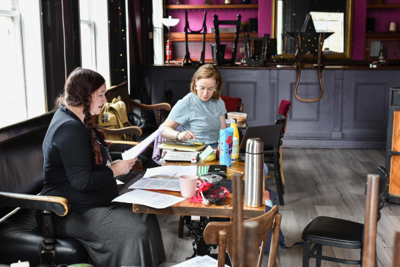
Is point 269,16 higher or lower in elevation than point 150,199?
higher

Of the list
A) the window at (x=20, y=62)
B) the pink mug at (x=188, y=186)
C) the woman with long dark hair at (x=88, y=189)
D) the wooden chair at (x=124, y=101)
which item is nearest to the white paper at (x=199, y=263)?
the pink mug at (x=188, y=186)

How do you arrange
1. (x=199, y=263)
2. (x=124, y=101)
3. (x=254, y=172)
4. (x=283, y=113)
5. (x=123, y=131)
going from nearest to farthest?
(x=199, y=263) < (x=254, y=172) < (x=123, y=131) < (x=283, y=113) < (x=124, y=101)

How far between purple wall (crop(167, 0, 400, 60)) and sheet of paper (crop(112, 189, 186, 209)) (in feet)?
24.3

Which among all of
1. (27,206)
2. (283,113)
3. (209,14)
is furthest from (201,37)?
(27,206)

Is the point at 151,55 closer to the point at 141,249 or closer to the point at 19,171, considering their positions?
the point at 19,171

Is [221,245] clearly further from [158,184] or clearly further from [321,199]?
[321,199]

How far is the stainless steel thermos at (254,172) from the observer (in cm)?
157

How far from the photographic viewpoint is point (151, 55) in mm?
6922

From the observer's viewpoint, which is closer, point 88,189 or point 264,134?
point 88,189

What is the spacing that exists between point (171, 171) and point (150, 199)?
1.27 feet

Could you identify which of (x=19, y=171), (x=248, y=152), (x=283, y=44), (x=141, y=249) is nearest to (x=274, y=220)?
(x=248, y=152)

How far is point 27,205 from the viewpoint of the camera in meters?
1.97

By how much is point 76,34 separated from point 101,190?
2.05 meters

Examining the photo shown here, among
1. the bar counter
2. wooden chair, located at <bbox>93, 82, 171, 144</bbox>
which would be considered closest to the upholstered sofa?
wooden chair, located at <bbox>93, 82, 171, 144</bbox>
